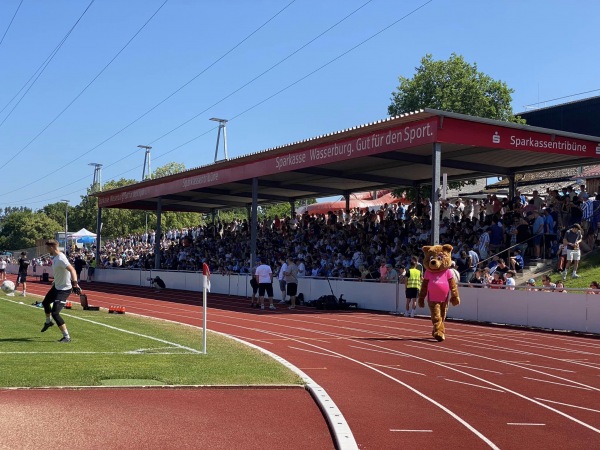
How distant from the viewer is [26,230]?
390 ft

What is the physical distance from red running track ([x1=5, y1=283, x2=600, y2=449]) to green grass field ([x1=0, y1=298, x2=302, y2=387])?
2.54 feet

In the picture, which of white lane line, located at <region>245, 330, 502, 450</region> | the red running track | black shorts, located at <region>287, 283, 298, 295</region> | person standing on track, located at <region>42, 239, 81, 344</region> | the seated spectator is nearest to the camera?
white lane line, located at <region>245, 330, 502, 450</region>

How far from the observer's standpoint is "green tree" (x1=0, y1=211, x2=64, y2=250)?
119 m

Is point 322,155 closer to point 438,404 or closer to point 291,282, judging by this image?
point 291,282

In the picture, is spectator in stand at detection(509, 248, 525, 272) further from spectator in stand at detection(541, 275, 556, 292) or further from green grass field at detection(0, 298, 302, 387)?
green grass field at detection(0, 298, 302, 387)

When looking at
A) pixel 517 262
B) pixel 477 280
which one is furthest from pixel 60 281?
pixel 517 262

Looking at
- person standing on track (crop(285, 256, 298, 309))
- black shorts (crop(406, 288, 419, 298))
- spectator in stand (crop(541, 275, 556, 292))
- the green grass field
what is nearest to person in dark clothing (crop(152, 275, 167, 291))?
person standing on track (crop(285, 256, 298, 309))

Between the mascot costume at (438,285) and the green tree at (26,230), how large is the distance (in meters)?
110

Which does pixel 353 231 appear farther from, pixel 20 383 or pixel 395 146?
pixel 20 383

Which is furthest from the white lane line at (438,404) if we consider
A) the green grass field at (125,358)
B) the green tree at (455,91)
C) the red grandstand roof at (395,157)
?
the green tree at (455,91)

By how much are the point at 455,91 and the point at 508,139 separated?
30.1m

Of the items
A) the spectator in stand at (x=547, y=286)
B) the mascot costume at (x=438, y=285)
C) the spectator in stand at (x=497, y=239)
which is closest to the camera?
the mascot costume at (x=438, y=285)

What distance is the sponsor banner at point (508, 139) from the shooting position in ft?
73.5

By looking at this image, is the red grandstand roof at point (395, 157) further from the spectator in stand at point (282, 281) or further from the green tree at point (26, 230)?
the green tree at point (26, 230)
